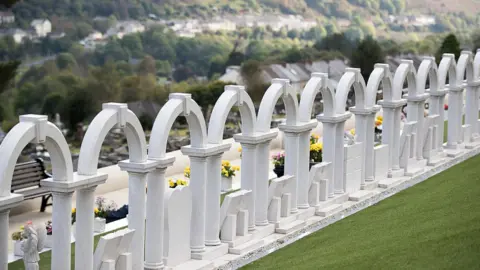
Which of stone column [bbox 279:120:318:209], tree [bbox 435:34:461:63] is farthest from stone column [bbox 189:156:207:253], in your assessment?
tree [bbox 435:34:461:63]

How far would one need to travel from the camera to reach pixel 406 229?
10.0m

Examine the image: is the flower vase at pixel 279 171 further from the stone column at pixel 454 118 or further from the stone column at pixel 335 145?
the stone column at pixel 454 118

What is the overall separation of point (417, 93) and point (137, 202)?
24.5ft

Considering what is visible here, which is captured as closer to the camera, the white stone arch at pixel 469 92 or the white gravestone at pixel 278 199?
the white gravestone at pixel 278 199

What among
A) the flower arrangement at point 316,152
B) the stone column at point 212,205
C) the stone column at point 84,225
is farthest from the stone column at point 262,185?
the flower arrangement at point 316,152

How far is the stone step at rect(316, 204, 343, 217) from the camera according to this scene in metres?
12.1

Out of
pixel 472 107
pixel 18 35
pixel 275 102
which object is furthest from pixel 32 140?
pixel 18 35

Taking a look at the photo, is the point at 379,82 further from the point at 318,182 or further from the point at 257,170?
the point at 257,170

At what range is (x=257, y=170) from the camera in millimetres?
10883

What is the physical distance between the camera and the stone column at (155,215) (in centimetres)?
901

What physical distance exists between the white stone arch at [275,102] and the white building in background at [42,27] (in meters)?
25.2

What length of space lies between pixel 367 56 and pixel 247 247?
103 ft

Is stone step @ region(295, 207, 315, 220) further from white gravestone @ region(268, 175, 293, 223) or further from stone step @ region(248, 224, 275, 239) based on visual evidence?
stone step @ region(248, 224, 275, 239)

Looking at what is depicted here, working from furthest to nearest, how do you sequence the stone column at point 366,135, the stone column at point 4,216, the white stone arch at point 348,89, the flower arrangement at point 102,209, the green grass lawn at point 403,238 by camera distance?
the stone column at point 366,135
the white stone arch at point 348,89
the flower arrangement at point 102,209
the green grass lawn at point 403,238
the stone column at point 4,216
